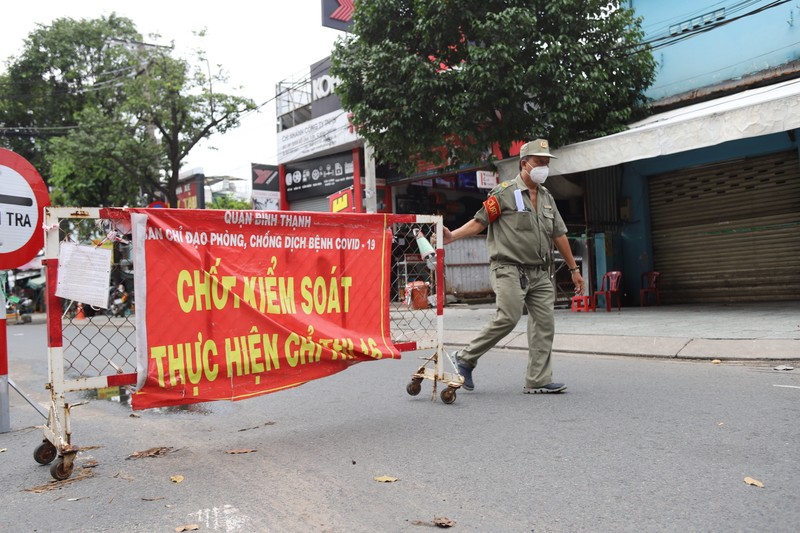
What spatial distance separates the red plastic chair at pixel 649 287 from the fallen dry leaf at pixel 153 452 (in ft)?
34.8

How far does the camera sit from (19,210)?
4352 mm

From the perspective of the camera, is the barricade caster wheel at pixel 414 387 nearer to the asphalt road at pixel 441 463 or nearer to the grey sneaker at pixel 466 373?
the asphalt road at pixel 441 463

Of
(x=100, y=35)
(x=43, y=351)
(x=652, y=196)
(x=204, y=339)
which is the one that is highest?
(x=100, y=35)

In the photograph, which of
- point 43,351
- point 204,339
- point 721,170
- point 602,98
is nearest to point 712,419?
point 204,339

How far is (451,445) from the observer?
11.7 ft

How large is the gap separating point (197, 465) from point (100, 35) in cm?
3156

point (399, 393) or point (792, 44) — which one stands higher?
point (792, 44)

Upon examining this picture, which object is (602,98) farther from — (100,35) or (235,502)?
(100,35)

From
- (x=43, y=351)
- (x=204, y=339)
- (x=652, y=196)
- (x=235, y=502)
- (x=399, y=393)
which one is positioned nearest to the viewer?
(x=235, y=502)

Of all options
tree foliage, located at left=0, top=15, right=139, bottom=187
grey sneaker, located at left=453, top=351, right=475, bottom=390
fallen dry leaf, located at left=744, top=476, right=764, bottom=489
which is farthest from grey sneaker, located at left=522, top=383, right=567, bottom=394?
tree foliage, located at left=0, top=15, right=139, bottom=187

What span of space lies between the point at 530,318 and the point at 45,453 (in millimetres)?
3491

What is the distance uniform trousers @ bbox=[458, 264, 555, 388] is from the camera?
4770 mm

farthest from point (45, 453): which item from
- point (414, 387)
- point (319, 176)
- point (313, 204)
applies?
point (313, 204)

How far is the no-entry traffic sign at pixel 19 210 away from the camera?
4289 millimetres
